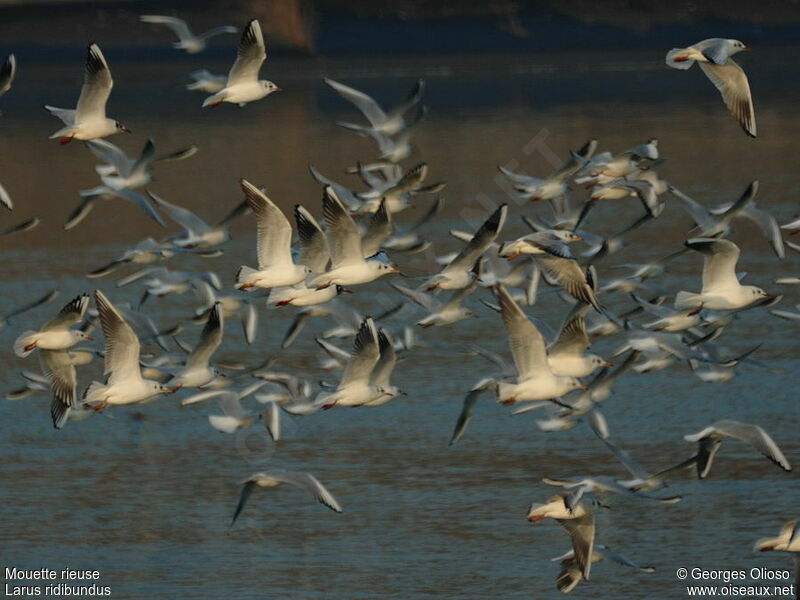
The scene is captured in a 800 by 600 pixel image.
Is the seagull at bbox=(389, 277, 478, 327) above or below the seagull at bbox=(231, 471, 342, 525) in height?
below

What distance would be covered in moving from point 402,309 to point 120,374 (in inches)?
246

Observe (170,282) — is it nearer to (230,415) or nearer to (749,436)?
(230,415)

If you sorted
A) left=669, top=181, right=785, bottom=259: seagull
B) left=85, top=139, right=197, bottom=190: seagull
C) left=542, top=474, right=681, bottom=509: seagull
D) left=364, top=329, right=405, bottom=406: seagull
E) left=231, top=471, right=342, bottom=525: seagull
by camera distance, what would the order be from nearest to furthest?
left=542, top=474, right=681, bottom=509: seagull < left=231, top=471, right=342, bottom=525: seagull < left=364, top=329, right=405, bottom=406: seagull < left=669, top=181, right=785, bottom=259: seagull < left=85, top=139, right=197, bottom=190: seagull

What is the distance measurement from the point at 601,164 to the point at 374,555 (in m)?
6.67

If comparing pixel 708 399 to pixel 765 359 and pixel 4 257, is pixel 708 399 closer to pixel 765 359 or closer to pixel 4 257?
pixel 765 359

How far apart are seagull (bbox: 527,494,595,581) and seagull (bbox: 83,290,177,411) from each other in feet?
13.1

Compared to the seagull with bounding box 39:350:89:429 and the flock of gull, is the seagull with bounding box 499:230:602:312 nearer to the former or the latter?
the flock of gull

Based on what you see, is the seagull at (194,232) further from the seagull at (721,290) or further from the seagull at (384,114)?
the seagull at (721,290)

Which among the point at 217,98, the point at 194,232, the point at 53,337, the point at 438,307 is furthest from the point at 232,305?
the point at 53,337

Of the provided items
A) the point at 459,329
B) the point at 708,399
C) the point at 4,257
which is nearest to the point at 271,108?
the point at 4,257

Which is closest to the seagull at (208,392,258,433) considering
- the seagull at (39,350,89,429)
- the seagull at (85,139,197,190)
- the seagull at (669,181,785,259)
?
the seagull at (39,350,89,429)

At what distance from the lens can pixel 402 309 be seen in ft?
76.9

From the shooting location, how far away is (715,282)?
19.3 m

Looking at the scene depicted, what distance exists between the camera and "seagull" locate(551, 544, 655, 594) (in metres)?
15.7
